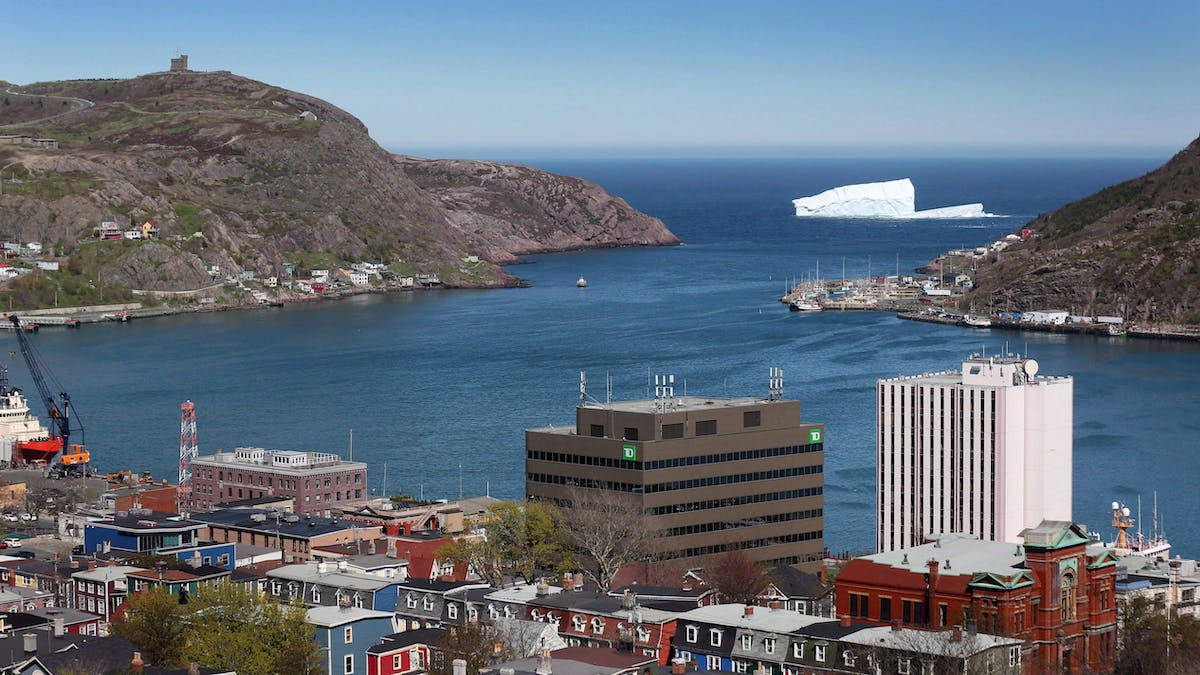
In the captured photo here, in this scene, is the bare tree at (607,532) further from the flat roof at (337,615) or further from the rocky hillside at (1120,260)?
the rocky hillside at (1120,260)

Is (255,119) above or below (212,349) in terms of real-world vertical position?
above

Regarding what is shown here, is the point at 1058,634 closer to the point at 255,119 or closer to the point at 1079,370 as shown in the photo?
the point at 1079,370

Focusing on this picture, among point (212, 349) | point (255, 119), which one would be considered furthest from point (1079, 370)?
point (255, 119)

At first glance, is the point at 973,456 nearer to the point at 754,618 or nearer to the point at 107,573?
the point at 754,618

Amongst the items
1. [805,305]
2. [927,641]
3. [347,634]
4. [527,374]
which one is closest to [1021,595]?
[927,641]

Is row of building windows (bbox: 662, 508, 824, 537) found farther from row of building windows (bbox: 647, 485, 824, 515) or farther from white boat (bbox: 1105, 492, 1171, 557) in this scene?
white boat (bbox: 1105, 492, 1171, 557)

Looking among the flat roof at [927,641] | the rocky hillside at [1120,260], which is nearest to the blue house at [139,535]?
the flat roof at [927,641]

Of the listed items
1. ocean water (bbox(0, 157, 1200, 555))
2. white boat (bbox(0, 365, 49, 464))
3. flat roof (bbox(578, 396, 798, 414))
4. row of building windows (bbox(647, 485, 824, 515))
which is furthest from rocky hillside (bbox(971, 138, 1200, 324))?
row of building windows (bbox(647, 485, 824, 515))
